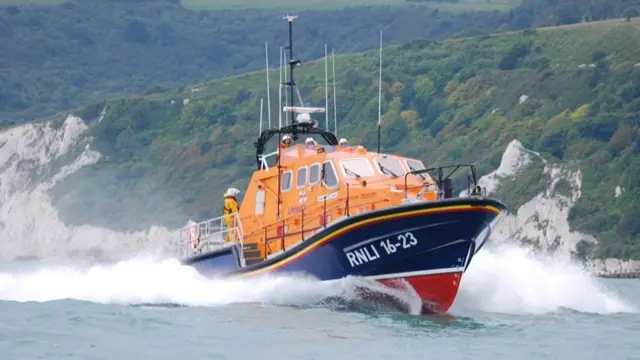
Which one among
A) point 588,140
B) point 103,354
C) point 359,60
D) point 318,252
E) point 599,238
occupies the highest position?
point 359,60

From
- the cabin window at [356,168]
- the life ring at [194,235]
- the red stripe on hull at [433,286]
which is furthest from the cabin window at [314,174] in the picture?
the life ring at [194,235]

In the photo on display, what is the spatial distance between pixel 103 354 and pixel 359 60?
11458 centimetres

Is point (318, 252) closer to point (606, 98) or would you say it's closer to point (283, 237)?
point (283, 237)

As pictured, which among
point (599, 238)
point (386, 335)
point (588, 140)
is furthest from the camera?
point (588, 140)

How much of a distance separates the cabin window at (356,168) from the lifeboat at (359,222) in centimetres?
2

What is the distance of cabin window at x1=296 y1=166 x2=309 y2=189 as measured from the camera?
2723cm

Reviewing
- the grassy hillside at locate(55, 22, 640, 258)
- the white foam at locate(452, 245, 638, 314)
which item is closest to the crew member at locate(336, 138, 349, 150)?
the white foam at locate(452, 245, 638, 314)

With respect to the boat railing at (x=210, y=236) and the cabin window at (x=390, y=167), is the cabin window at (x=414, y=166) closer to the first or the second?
the cabin window at (x=390, y=167)

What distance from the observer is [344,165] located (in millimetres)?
26641

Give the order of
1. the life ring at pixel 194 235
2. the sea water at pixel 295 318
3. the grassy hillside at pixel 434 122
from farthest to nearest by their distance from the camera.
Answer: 1. the grassy hillside at pixel 434 122
2. the life ring at pixel 194 235
3. the sea water at pixel 295 318

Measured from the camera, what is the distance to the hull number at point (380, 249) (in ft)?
82.3

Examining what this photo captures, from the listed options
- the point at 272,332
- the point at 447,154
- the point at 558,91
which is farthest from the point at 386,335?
the point at 558,91

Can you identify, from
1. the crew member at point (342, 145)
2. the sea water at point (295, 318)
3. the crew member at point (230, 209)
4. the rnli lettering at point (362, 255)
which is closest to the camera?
the sea water at point (295, 318)

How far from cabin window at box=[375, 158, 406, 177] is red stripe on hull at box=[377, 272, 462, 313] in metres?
2.16
